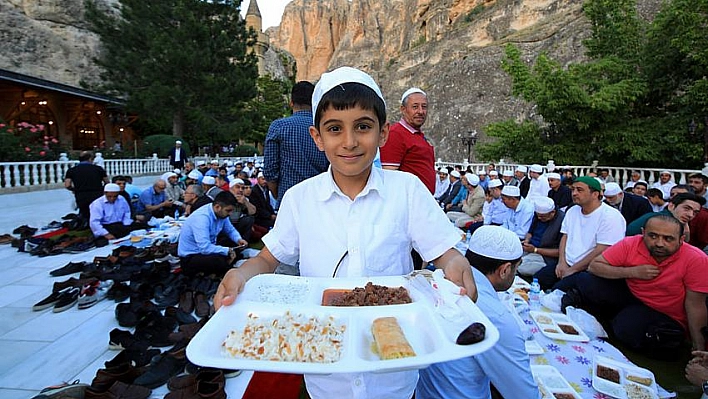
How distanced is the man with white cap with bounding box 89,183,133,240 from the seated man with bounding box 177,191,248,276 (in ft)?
9.36

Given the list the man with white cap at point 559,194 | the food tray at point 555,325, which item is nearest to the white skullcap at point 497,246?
Answer: the food tray at point 555,325

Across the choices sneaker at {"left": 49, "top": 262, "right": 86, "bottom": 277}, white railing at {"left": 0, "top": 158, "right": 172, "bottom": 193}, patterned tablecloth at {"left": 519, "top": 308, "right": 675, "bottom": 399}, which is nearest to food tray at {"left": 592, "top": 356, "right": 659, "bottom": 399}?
patterned tablecloth at {"left": 519, "top": 308, "right": 675, "bottom": 399}

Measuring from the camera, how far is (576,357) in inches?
119

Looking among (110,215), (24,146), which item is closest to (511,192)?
(110,215)

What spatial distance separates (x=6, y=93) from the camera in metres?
17.5

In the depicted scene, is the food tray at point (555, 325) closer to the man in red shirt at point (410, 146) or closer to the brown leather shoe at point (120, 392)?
the man in red shirt at point (410, 146)

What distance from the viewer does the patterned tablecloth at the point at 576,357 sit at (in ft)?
8.76

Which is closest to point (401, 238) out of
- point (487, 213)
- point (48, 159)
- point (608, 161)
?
point (487, 213)

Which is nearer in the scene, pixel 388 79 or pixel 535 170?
pixel 535 170

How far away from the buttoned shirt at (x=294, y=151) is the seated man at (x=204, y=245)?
2.20 meters

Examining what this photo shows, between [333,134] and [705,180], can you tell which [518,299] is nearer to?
[333,134]

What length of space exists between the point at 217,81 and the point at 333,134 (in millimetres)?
20945

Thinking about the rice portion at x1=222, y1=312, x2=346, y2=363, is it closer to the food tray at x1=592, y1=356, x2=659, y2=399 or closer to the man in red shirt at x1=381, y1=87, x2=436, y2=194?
the man in red shirt at x1=381, y1=87, x2=436, y2=194

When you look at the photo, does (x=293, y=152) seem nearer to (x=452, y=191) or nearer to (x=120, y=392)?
(x=120, y=392)
